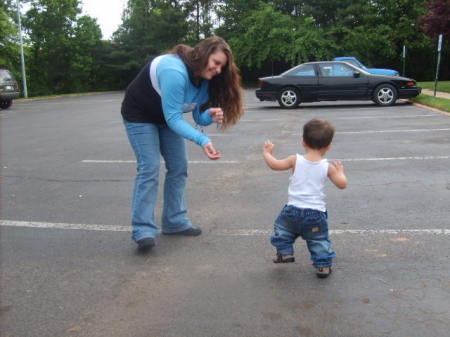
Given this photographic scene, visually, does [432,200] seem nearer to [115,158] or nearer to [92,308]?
[92,308]

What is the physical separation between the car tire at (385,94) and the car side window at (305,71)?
2.00 m

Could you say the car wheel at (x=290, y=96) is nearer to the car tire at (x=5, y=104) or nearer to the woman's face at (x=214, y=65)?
the car tire at (x=5, y=104)

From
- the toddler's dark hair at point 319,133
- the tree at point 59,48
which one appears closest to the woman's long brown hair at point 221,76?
the toddler's dark hair at point 319,133

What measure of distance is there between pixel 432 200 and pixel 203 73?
114 inches

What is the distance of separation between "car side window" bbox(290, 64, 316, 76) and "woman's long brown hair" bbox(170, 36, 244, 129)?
1252 cm

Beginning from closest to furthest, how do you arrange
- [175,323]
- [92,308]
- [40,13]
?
[175,323] → [92,308] → [40,13]

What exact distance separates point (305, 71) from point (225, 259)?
13151mm

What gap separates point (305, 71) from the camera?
16.2 metres

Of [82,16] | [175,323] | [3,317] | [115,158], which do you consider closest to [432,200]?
[175,323]

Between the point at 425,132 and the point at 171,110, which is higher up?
the point at 171,110

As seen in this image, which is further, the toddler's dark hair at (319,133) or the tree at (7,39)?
the tree at (7,39)

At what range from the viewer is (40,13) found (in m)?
48.4

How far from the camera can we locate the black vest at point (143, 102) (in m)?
3.96

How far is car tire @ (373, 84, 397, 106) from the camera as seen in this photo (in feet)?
52.1
